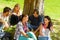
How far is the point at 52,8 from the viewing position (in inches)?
420

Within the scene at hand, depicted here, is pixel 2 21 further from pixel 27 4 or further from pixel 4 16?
pixel 27 4

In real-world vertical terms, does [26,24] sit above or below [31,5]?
below

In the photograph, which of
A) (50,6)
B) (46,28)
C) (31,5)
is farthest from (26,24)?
(50,6)

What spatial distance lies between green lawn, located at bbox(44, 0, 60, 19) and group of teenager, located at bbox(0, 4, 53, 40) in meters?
4.21

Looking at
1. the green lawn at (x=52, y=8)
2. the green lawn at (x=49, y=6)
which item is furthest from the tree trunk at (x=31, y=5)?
the green lawn at (x=52, y=8)

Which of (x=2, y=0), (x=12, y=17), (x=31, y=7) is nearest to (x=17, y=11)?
(x=12, y=17)

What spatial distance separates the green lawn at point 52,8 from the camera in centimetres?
1005

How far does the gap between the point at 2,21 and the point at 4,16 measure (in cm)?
21

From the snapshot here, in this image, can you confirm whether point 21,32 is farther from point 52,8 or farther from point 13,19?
point 52,8

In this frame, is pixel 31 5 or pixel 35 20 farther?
pixel 31 5

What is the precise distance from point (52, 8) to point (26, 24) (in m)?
5.57

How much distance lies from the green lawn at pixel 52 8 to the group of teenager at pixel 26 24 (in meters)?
4.21

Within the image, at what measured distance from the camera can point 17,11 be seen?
18.1 feet

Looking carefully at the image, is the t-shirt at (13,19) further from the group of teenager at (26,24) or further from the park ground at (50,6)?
the park ground at (50,6)
